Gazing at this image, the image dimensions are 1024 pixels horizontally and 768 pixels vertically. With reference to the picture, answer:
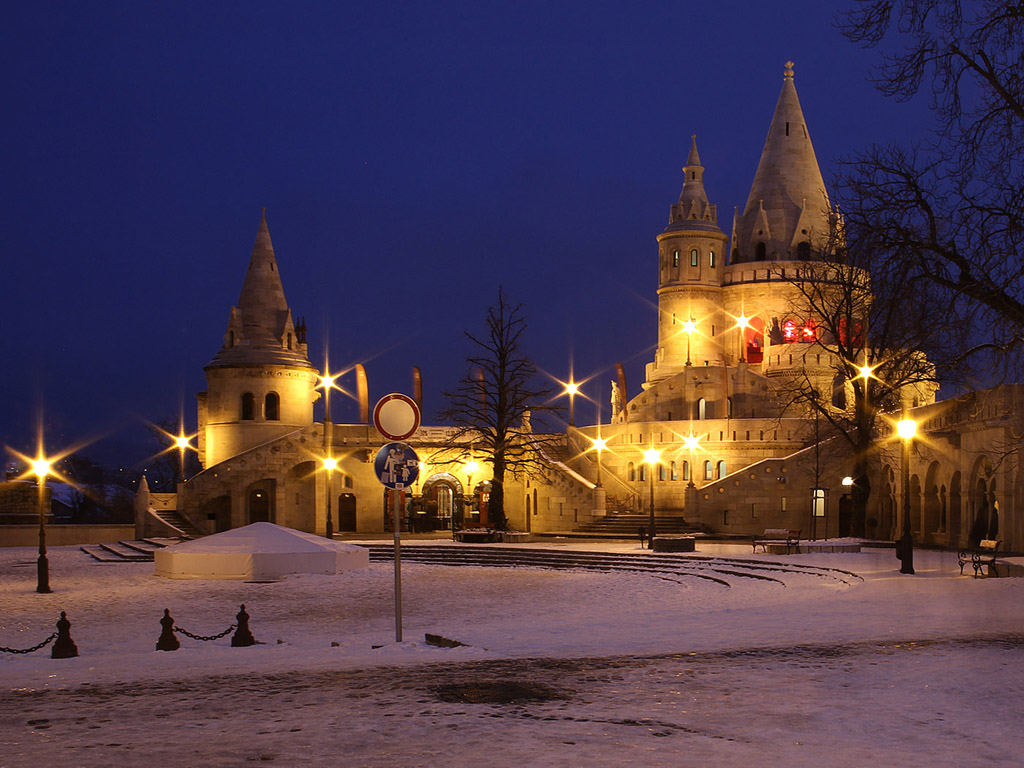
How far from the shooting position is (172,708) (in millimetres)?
9602

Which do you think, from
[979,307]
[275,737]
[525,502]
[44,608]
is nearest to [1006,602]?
[979,307]

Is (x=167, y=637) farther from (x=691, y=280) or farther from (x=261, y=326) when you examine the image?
(x=691, y=280)

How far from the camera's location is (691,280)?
70.5 meters

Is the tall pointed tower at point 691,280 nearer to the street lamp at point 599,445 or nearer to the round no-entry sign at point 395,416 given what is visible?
the street lamp at point 599,445

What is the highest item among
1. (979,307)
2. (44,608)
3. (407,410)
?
(979,307)

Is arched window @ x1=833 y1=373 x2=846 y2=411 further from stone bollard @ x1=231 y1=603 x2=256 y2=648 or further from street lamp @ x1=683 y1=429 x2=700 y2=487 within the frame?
stone bollard @ x1=231 y1=603 x2=256 y2=648

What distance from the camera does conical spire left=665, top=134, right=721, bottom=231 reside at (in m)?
69.9

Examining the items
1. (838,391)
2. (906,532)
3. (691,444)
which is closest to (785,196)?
(838,391)

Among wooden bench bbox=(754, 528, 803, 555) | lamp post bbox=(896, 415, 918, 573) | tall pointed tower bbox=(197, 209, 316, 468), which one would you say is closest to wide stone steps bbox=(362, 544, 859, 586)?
lamp post bbox=(896, 415, 918, 573)

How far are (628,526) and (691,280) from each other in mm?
30670

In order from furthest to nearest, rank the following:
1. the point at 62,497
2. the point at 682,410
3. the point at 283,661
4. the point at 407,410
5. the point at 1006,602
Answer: the point at 62,497
the point at 682,410
the point at 1006,602
the point at 407,410
the point at 283,661

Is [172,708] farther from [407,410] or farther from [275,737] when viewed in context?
[407,410]

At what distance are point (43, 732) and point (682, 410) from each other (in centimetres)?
5074

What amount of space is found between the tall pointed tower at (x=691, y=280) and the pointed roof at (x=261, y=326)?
25994mm
